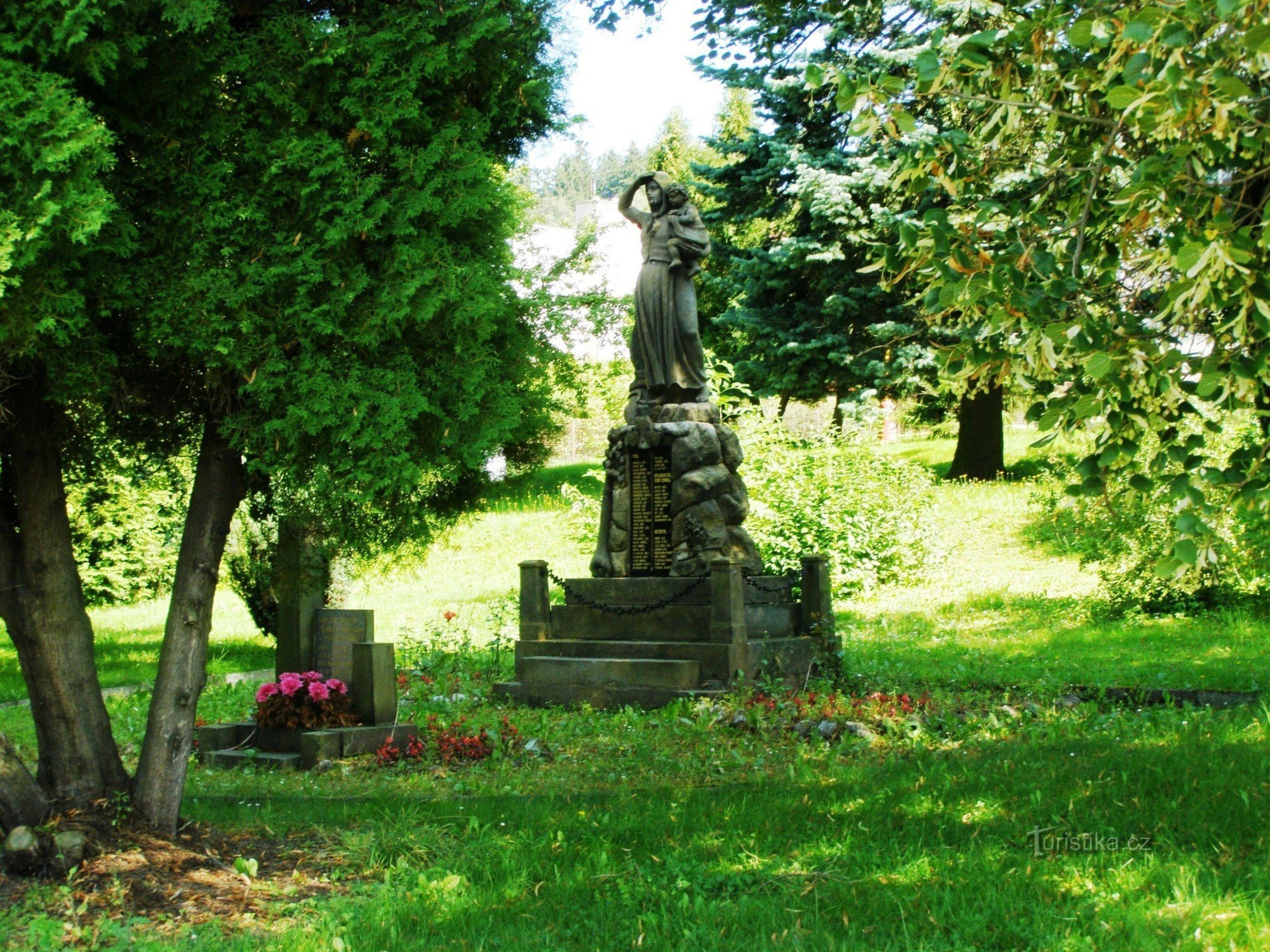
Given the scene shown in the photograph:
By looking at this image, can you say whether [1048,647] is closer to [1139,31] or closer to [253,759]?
[253,759]

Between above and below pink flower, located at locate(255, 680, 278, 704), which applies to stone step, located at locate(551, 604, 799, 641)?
above

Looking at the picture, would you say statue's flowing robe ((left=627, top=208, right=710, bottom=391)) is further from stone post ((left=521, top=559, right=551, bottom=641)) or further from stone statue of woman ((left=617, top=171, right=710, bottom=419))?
stone post ((left=521, top=559, right=551, bottom=641))

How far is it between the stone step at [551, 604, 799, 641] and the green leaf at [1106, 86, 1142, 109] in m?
7.49

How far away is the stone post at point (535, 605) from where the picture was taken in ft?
37.5

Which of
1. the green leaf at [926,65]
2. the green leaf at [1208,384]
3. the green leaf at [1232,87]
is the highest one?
the green leaf at [926,65]

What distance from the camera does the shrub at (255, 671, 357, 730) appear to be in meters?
8.80

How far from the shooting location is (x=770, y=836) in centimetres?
539

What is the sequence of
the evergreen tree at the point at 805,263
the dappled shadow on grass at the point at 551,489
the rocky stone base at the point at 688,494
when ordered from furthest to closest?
the dappled shadow on grass at the point at 551,489 < the evergreen tree at the point at 805,263 < the rocky stone base at the point at 688,494

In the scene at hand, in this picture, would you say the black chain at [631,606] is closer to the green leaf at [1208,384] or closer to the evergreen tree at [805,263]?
the green leaf at [1208,384]

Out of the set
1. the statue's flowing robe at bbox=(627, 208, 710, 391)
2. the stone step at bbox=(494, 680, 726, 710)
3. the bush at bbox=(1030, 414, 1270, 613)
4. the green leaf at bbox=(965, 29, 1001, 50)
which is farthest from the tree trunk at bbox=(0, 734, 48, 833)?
the bush at bbox=(1030, 414, 1270, 613)

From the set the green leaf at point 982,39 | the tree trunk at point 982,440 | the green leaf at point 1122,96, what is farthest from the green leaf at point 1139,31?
the tree trunk at point 982,440
